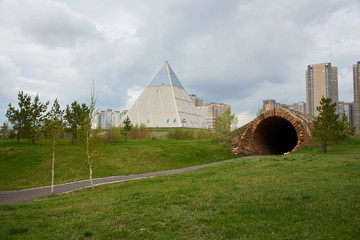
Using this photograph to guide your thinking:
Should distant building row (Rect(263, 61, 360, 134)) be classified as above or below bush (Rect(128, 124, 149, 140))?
above

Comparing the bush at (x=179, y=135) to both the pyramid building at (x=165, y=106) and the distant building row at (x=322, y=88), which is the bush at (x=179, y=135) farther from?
the distant building row at (x=322, y=88)

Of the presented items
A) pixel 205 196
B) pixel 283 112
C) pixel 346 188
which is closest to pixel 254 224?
pixel 205 196

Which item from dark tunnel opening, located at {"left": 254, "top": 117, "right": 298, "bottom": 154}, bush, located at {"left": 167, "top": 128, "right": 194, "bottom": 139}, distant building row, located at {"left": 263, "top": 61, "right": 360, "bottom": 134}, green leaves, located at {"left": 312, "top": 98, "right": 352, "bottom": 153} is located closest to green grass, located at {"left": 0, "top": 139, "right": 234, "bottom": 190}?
dark tunnel opening, located at {"left": 254, "top": 117, "right": 298, "bottom": 154}

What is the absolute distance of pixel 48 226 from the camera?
543 centimetres

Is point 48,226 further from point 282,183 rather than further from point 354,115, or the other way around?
point 354,115

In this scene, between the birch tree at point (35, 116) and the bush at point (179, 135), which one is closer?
the birch tree at point (35, 116)

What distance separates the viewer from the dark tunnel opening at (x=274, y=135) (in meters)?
25.1

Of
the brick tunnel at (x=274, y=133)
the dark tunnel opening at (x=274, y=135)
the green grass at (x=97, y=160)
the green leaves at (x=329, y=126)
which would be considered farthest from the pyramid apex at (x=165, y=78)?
the green leaves at (x=329, y=126)

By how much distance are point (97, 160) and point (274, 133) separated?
65.2 feet

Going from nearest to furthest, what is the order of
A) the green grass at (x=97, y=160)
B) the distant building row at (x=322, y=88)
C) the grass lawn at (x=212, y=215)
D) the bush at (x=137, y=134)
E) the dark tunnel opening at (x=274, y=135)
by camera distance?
1. the grass lawn at (x=212, y=215)
2. the green grass at (x=97, y=160)
3. the dark tunnel opening at (x=274, y=135)
4. the bush at (x=137, y=134)
5. the distant building row at (x=322, y=88)

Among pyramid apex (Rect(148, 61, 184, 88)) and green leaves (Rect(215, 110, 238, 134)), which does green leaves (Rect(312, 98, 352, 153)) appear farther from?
pyramid apex (Rect(148, 61, 184, 88))

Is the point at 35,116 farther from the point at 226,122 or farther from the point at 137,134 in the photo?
the point at 226,122

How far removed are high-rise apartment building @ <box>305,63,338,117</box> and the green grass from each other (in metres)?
61.2

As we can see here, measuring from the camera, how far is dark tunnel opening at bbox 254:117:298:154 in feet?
82.3
